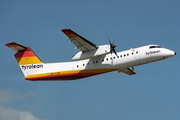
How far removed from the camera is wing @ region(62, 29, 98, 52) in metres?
22.9

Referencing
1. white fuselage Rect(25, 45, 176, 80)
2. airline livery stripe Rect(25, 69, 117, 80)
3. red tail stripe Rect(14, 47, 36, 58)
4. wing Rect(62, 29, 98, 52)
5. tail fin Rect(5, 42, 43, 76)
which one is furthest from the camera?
red tail stripe Rect(14, 47, 36, 58)

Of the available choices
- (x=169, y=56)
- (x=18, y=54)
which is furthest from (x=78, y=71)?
(x=169, y=56)

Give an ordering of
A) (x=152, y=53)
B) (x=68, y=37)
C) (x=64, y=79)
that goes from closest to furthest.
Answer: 1. (x=68, y=37)
2. (x=152, y=53)
3. (x=64, y=79)

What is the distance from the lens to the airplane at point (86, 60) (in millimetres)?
24766

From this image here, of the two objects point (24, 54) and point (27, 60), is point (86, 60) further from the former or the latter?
point (24, 54)

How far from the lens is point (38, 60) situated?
1094 inches

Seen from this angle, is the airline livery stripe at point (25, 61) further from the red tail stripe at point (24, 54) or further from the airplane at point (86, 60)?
the red tail stripe at point (24, 54)

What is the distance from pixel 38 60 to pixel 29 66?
1.13 m

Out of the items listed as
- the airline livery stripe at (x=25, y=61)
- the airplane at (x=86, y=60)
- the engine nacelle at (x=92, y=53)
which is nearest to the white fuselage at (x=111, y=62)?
the airplane at (x=86, y=60)

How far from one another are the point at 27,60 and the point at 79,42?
672 centimetres

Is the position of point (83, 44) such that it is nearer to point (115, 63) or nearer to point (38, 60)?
point (115, 63)

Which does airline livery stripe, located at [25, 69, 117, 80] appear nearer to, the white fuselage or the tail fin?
the white fuselage

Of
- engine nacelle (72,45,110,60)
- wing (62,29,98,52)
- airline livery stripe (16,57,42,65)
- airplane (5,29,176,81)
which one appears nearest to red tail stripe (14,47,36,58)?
airplane (5,29,176,81)

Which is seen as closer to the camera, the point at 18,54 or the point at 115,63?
the point at 115,63
